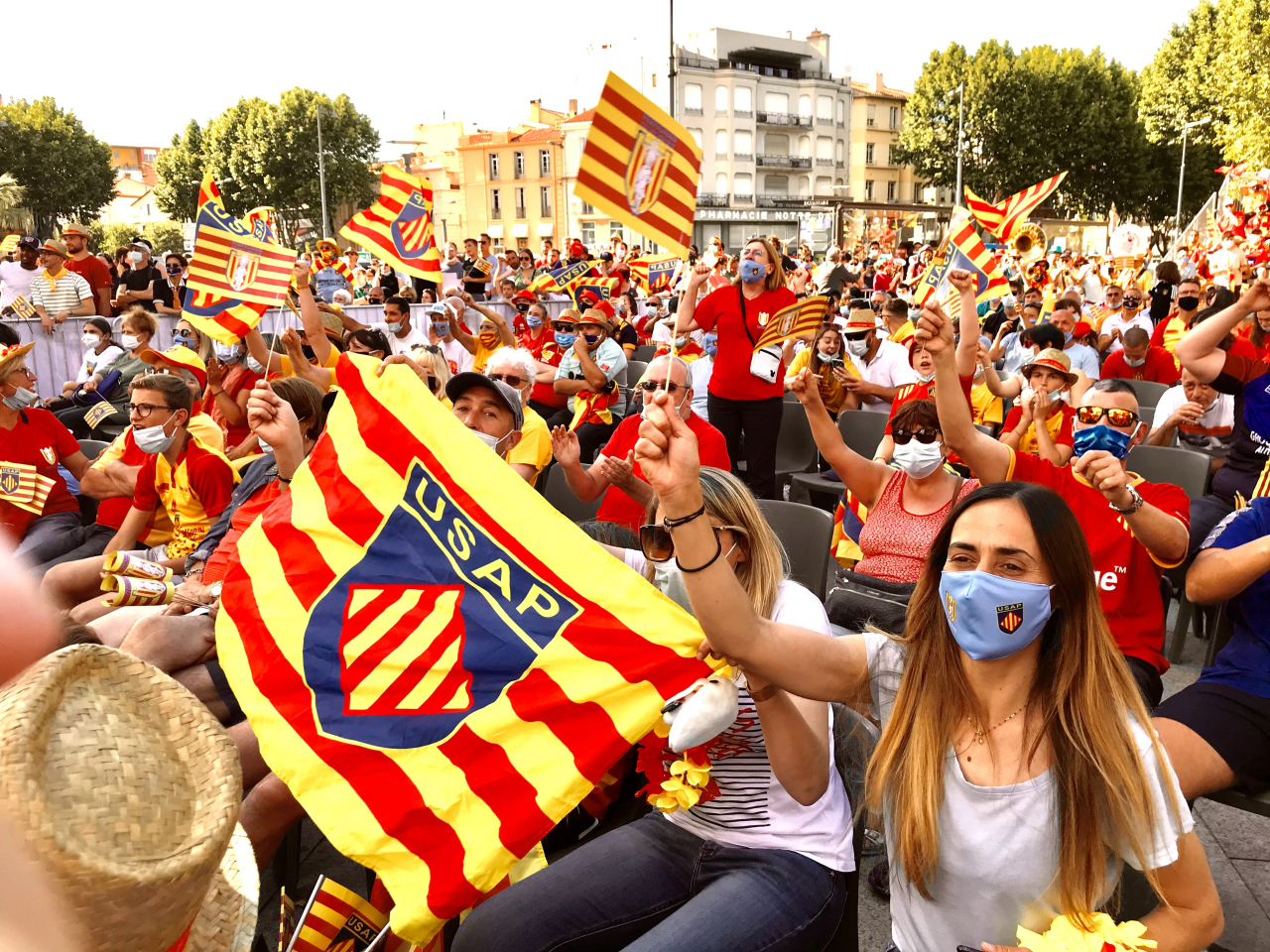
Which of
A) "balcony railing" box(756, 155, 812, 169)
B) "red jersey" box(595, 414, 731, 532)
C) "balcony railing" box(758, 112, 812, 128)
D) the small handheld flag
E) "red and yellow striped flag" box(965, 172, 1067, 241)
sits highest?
"balcony railing" box(758, 112, 812, 128)

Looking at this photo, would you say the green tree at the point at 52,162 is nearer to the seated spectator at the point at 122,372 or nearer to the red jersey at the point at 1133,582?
the seated spectator at the point at 122,372

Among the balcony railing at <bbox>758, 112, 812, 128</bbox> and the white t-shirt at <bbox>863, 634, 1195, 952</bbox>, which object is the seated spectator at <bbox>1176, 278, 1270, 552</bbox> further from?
the balcony railing at <bbox>758, 112, 812, 128</bbox>

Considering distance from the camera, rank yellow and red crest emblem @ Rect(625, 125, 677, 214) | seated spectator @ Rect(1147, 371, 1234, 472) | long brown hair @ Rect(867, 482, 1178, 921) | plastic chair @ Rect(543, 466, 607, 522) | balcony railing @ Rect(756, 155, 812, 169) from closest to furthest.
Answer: long brown hair @ Rect(867, 482, 1178, 921) < yellow and red crest emblem @ Rect(625, 125, 677, 214) < plastic chair @ Rect(543, 466, 607, 522) < seated spectator @ Rect(1147, 371, 1234, 472) < balcony railing @ Rect(756, 155, 812, 169)

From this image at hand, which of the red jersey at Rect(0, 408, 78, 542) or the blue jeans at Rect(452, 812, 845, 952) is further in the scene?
the red jersey at Rect(0, 408, 78, 542)

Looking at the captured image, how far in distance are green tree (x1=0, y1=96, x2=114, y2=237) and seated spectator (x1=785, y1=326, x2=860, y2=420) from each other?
172 ft

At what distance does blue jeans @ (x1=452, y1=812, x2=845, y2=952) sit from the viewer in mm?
2217

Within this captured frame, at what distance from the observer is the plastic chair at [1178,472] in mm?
4883

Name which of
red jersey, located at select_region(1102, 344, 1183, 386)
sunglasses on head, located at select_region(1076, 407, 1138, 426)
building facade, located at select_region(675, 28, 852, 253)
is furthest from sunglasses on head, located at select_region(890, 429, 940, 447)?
building facade, located at select_region(675, 28, 852, 253)

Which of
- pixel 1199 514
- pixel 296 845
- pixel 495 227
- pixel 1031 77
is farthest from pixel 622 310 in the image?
pixel 495 227

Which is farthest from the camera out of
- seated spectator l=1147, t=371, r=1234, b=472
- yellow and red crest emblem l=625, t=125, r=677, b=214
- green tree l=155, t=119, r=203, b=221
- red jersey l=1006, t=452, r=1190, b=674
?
green tree l=155, t=119, r=203, b=221

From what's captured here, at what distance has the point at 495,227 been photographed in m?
78.2

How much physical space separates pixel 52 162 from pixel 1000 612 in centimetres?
5863

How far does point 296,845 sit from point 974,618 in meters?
2.26

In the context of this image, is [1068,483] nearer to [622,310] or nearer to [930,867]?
[930,867]
